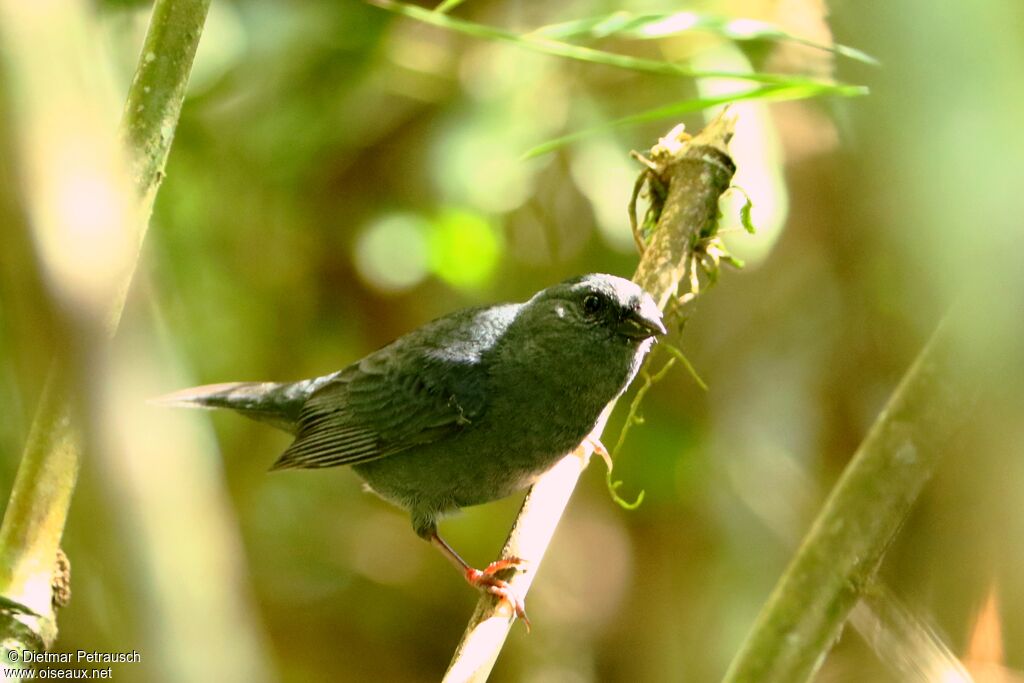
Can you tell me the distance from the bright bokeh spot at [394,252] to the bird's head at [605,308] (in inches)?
69.7

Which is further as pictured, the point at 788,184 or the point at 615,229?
the point at 788,184

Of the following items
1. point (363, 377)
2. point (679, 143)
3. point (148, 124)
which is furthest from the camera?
point (363, 377)

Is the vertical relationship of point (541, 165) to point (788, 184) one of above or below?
below

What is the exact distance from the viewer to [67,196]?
1.34m

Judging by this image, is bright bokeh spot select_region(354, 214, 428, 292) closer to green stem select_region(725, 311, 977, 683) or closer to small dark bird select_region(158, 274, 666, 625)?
small dark bird select_region(158, 274, 666, 625)

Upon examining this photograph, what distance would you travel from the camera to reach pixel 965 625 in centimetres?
368

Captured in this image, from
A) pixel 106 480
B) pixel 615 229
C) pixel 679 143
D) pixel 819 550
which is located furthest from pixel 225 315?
pixel 106 480

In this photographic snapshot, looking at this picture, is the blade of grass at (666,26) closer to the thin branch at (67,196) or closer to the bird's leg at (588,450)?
the thin branch at (67,196)

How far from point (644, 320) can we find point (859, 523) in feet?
3.44

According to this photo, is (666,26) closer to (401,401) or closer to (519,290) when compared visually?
(401,401)

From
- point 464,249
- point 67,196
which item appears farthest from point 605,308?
point 67,196

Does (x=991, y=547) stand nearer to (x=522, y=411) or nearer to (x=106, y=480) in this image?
(x=522, y=411)

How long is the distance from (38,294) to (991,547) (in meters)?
3.39

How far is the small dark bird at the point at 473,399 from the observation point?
3391 mm
